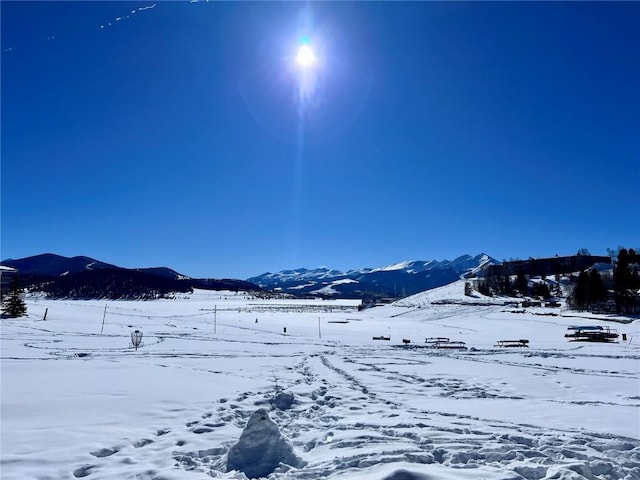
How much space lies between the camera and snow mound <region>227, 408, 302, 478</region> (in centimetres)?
663

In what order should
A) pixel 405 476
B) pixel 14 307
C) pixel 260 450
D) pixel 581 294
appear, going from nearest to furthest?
pixel 405 476, pixel 260 450, pixel 14 307, pixel 581 294

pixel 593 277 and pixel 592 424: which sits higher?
pixel 593 277

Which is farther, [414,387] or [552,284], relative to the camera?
[552,284]

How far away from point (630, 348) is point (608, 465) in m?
29.0

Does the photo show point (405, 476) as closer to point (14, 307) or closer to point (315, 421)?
point (315, 421)

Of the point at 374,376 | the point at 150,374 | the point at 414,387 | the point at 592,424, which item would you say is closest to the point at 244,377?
the point at 150,374

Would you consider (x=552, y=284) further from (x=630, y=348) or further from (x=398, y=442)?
(x=398, y=442)

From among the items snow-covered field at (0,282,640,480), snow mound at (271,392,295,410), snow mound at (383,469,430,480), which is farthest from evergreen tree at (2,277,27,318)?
snow mound at (383,469,430,480)

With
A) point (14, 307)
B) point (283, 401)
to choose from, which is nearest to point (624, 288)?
point (283, 401)

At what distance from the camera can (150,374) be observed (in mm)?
15156

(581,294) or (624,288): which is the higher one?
(624,288)

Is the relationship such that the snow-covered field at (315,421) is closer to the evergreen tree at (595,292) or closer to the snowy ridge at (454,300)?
the evergreen tree at (595,292)

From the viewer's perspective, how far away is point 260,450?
6.90 meters

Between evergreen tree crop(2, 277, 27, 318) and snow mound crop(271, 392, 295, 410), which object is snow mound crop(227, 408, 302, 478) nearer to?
snow mound crop(271, 392, 295, 410)
